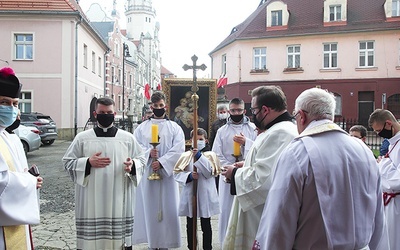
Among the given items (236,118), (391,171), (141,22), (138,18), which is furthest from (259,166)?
(138,18)

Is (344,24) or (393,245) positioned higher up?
(344,24)

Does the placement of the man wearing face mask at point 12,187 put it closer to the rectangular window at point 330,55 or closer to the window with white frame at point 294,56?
the window with white frame at point 294,56

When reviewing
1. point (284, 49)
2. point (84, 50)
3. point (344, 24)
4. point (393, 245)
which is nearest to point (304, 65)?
point (284, 49)

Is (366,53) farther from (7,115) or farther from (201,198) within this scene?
(7,115)

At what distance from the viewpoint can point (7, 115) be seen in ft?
10.6

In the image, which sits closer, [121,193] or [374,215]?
[374,215]

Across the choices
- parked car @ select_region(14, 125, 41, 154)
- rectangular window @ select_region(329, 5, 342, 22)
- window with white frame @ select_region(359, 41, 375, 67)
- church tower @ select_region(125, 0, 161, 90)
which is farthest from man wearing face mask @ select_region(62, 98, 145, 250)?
church tower @ select_region(125, 0, 161, 90)

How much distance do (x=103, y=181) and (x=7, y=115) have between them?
1506mm

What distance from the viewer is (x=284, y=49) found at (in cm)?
3144

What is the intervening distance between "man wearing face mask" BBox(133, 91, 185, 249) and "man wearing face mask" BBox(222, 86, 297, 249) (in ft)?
6.48

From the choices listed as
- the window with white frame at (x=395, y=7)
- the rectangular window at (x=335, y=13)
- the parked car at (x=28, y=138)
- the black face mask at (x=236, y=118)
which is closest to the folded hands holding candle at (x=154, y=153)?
the black face mask at (x=236, y=118)

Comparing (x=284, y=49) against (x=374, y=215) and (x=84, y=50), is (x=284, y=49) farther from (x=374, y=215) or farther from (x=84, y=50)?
(x=374, y=215)

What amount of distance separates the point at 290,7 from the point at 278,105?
31.6 meters

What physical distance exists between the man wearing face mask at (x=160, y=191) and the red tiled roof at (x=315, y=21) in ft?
89.4
